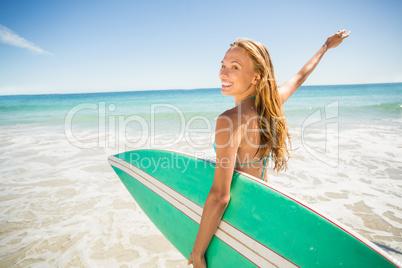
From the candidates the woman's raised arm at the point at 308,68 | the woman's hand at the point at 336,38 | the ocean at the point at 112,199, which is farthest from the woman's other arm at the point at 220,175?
the woman's hand at the point at 336,38

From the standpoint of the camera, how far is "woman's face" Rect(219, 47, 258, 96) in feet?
4.36

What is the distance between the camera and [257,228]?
53.4 inches

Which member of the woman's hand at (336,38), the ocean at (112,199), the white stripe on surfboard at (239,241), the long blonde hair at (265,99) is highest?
the woman's hand at (336,38)

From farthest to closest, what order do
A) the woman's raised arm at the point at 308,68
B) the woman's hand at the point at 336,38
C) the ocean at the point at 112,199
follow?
the ocean at the point at 112,199, the woman's hand at the point at 336,38, the woman's raised arm at the point at 308,68

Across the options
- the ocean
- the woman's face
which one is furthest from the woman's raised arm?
the ocean

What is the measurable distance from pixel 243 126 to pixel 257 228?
2.36 ft

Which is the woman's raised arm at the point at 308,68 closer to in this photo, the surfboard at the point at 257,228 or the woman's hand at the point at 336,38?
the woman's hand at the point at 336,38

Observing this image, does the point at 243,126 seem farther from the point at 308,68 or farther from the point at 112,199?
the point at 112,199

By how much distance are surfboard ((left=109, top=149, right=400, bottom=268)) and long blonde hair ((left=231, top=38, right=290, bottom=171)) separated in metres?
0.32

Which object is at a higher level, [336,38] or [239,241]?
[336,38]

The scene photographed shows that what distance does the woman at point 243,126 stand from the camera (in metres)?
1.10

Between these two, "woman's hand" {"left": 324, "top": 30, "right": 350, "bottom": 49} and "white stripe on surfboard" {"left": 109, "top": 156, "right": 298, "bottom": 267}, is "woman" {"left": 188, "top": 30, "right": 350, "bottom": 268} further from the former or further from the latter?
"woman's hand" {"left": 324, "top": 30, "right": 350, "bottom": 49}

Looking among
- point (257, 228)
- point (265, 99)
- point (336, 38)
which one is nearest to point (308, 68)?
point (336, 38)

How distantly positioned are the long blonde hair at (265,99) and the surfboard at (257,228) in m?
0.32
